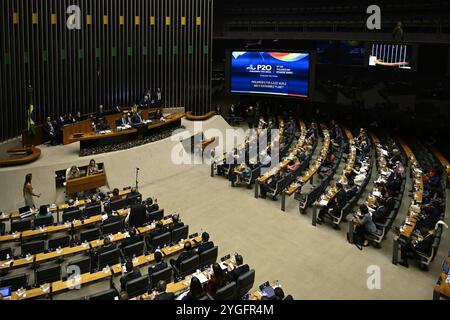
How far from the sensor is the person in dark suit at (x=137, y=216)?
9727 mm

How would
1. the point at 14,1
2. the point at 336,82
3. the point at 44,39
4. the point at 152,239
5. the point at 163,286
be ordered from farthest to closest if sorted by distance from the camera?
the point at 336,82
the point at 44,39
the point at 14,1
the point at 152,239
the point at 163,286

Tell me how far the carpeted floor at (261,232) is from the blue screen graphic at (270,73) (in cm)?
764

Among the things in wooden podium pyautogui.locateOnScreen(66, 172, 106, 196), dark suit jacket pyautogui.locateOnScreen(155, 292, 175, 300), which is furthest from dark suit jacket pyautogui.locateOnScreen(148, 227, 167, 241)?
wooden podium pyautogui.locateOnScreen(66, 172, 106, 196)

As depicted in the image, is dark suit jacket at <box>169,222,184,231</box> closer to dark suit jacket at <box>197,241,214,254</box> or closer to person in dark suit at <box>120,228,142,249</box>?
person in dark suit at <box>120,228,142,249</box>

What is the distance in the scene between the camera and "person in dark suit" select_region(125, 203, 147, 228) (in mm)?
9727

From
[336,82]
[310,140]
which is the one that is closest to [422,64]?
[336,82]

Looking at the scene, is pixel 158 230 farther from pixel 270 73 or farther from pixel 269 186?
pixel 270 73

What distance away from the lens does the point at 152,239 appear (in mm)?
9125

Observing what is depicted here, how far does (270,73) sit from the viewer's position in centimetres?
2172

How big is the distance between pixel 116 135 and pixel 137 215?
6.06 meters

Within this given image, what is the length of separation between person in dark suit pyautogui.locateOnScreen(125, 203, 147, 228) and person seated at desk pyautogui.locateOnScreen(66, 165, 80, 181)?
12.0 ft

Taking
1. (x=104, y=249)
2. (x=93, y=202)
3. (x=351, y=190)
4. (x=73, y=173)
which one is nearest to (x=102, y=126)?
(x=73, y=173)
